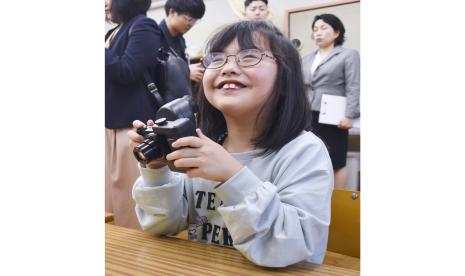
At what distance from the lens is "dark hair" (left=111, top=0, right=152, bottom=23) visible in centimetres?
97

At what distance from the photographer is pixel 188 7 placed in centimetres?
94

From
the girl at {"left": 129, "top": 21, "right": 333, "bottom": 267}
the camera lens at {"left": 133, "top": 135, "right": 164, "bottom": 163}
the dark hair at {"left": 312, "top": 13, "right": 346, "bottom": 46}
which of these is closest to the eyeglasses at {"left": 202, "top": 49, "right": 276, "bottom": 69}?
the girl at {"left": 129, "top": 21, "right": 333, "bottom": 267}

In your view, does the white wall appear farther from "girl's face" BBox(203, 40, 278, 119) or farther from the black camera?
the black camera

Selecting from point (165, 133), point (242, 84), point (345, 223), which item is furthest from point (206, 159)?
point (345, 223)

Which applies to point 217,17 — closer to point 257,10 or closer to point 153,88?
point 257,10

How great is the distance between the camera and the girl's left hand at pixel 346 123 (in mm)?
714

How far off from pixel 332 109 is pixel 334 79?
0.05 meters

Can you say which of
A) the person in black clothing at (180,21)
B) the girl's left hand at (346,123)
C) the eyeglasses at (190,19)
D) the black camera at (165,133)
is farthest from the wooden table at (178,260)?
the eyeglasses at (190,19)
